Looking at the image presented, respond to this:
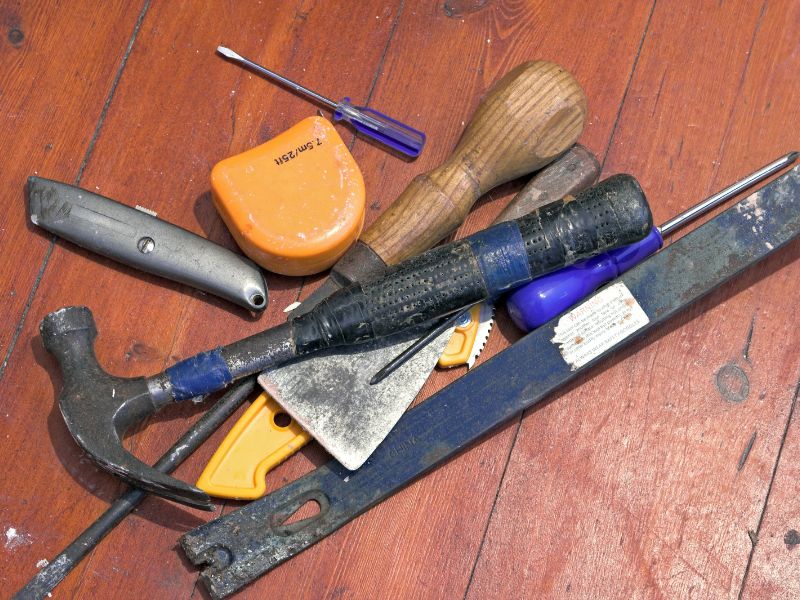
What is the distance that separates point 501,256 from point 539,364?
0.18 m

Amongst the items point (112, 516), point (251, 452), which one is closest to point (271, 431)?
point (251, 452)

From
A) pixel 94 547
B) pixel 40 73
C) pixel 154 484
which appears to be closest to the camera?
pixel 154 484

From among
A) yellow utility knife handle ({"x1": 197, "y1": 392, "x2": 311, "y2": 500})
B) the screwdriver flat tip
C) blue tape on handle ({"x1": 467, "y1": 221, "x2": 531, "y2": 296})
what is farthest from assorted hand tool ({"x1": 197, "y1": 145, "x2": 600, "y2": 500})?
the screwdriver flat tip

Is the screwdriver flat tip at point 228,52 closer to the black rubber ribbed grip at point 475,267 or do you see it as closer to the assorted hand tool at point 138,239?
the assorted hand tool at point 138,239

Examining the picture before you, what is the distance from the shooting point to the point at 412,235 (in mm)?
1199

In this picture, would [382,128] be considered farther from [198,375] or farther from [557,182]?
[198,375]

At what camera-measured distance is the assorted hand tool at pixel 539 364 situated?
1.21 meters

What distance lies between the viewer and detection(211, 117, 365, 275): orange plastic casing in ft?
3.89

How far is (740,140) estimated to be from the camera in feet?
4.40

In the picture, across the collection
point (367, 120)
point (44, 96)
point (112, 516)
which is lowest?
point (112, 516)

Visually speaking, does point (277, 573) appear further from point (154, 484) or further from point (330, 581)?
point (154, 484)

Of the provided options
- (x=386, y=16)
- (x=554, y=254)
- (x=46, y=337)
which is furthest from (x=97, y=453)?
(x=386, y=16)

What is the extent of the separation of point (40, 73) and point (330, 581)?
90cm

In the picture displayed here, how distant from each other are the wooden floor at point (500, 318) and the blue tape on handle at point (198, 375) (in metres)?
0.11
